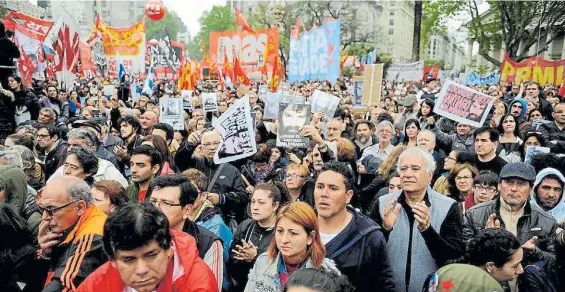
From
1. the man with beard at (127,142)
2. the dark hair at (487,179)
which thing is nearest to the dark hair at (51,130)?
the man with beard at (127,142)

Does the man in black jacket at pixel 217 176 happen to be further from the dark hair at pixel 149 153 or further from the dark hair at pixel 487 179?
the dark hair at pixel 487 179

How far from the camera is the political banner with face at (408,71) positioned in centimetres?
2055

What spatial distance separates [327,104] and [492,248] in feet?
19.4

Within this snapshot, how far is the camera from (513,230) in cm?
345

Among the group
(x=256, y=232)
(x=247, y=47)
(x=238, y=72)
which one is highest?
(x=247, y=47)

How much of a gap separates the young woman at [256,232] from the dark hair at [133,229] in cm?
123

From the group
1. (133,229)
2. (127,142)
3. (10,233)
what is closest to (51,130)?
(127,142)

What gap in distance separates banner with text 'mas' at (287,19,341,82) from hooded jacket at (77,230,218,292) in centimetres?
1170

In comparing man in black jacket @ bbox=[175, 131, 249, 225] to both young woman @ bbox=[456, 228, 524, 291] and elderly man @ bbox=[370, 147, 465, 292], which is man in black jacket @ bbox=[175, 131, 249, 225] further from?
young woman @ bbox=[456, 228, 524, 291]

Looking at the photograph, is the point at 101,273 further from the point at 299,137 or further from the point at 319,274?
the point at 299,137

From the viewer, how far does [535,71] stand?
1714 centimetres

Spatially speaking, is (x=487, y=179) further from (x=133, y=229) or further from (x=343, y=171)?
(x=133, y=229)

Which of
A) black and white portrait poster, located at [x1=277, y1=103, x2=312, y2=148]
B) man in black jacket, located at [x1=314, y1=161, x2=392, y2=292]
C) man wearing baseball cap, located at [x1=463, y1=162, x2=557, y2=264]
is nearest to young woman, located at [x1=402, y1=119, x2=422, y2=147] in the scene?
black and white portrait poster, located at [x1=277, y1=103, x2=312, y2=148]

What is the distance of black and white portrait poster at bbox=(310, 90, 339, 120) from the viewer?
27.2ft
